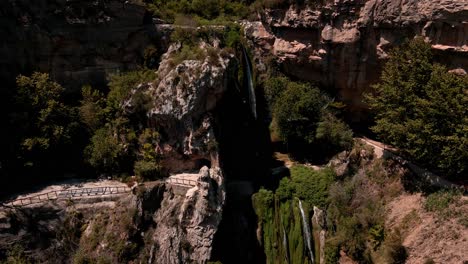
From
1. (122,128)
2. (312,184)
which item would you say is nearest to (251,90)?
(312,184)

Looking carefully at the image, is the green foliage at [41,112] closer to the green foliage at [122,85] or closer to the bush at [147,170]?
the green foliage at [122,85]

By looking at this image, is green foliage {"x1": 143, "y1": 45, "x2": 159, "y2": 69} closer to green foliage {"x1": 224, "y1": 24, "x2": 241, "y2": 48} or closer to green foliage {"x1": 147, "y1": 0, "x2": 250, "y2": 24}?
green foliage {"x1": 147, "y1": 0, "x2": 250, "y2": 24}

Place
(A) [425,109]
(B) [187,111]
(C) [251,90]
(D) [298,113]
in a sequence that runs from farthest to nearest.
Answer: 1. (C) [251,90]
2. (D) [298,113]
3. (B) [187,111]
4. (A) [425,109]

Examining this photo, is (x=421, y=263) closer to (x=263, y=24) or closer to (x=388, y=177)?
(x=388, y=177)

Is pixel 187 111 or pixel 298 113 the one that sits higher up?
pixel 187 111

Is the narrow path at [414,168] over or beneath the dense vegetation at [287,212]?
over

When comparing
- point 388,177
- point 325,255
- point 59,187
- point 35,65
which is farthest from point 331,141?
point 35,65

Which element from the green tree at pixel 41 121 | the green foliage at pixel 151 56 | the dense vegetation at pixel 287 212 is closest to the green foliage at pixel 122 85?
the green foliage at pixel 151 56

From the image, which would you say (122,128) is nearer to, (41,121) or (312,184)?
(41,121)
